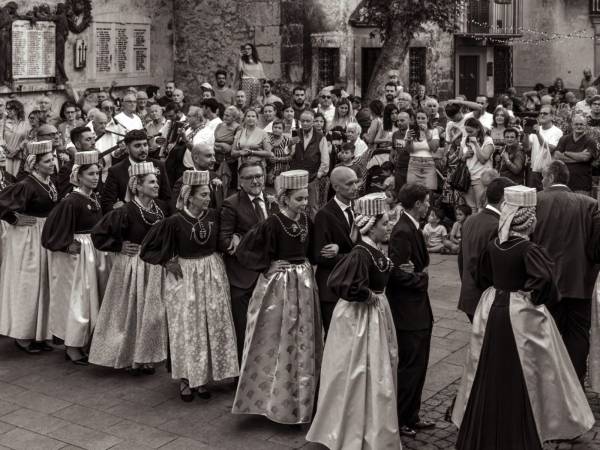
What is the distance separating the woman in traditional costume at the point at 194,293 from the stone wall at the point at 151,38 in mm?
9710

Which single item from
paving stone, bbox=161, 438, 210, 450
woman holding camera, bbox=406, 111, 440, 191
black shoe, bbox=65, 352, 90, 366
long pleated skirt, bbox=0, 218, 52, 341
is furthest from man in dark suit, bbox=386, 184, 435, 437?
woman holding camera, bbox=406, 111, 440, 191

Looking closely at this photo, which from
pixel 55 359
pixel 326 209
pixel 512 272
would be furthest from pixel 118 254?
pixel 512 272

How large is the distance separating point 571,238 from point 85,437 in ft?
12.1

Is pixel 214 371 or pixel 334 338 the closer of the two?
pixel 334 338

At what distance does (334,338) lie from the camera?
6355 millimetres

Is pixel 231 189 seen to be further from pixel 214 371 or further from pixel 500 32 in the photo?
pixel 500 32

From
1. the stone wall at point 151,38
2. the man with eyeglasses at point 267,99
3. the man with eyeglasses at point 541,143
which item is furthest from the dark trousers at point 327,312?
the stone wall at point 151,38

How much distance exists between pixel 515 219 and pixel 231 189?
6.51m

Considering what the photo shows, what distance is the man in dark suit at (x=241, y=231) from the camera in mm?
7688

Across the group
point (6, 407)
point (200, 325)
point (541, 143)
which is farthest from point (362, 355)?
point (541, 143)

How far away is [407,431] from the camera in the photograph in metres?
6.76

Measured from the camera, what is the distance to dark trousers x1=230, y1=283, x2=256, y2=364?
7.70 m

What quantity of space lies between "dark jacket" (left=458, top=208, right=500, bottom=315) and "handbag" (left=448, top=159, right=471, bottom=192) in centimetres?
549

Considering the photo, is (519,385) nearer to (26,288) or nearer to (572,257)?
(572,257)
